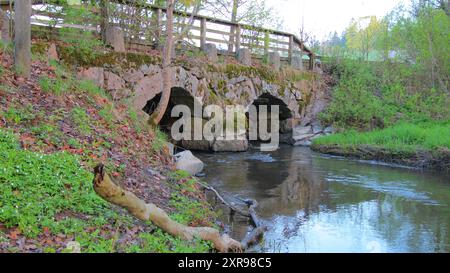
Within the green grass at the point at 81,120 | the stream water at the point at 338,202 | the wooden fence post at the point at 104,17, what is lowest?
the stream water at the point at 338,202

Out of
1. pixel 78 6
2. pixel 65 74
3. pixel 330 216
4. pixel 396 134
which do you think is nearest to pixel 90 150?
pixel 65 74

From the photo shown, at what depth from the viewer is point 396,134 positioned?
1625 cm

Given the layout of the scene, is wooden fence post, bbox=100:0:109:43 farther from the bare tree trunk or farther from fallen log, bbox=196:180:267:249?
fallen log, bbox=196:180:267:249

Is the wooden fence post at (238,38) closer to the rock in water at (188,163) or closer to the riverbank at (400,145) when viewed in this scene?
the riverbank at (400,145)

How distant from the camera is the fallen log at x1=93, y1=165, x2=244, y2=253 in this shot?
397 cm

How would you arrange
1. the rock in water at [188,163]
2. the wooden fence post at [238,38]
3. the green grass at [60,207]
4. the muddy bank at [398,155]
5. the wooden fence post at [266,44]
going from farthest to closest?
1. the wooden fence post at [266,44]
2. the wooden fence post at [238,38]
3. the muddy bank at [398,155]
4. the rock in water at [188,163]
5. the green grass at [60,207]

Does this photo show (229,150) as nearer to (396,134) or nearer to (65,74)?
(396,134)

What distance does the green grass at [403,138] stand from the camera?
1471 centimetres

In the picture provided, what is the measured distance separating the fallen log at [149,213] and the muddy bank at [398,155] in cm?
1014

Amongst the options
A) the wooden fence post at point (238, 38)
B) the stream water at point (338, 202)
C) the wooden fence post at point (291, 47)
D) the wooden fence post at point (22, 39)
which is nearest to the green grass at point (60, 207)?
the stream water at point (338, 202)

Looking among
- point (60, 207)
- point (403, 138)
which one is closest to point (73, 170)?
point (60, 207)

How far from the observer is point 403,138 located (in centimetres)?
1600

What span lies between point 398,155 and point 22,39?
11963mm
